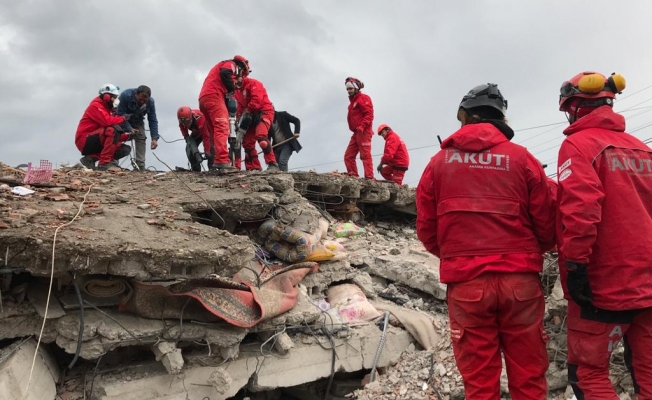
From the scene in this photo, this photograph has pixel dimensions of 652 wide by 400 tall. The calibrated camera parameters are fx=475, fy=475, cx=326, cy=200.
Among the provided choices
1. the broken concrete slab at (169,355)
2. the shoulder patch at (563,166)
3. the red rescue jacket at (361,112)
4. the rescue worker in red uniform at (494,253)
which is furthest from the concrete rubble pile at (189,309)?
the red rescue jacket at (361,112)

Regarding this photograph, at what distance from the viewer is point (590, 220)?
2.45m

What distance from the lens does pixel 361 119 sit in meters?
9.67

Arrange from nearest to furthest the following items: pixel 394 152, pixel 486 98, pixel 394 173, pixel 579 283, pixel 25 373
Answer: pixel 579 283 → pixel 486 98 → pixel 25 373 → pixel 394 152 → pixel 394 173

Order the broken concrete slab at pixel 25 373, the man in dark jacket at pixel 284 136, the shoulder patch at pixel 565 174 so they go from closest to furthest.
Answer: the shoulder patch at pixel 565 174 → the broken concrete slab at pixel 25 373 → the man in dark jacket at pixel 284 136

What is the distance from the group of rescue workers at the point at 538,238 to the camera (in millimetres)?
2521

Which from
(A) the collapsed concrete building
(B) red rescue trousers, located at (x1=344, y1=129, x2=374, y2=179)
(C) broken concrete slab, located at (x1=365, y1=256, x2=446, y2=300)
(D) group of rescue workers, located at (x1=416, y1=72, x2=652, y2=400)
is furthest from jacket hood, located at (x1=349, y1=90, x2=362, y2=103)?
(D) group of rescue workers, located at (x1=416, y1=72, x2=652, y2=400)

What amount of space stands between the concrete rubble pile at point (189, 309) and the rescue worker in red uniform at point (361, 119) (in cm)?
380

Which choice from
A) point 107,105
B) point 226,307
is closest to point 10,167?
point 107,105

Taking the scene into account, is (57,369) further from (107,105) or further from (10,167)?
(107,105)

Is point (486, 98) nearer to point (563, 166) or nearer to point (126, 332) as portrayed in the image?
point (563, 166)

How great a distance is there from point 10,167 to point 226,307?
4372 mm

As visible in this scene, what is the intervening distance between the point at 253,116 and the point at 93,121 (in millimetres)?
2593

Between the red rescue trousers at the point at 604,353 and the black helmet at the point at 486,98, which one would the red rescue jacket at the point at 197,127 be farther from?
the red rescue trousers at the point at 604,353

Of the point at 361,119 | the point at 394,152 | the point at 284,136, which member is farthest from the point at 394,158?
the point at 284,136
